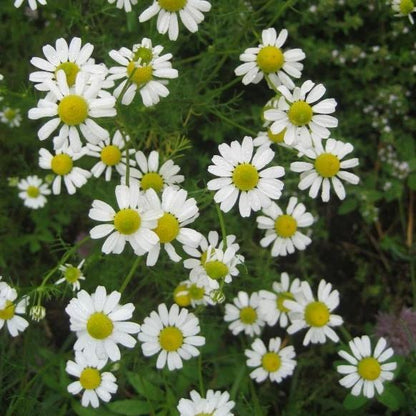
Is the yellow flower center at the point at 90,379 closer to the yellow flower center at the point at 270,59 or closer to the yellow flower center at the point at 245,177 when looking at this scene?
the yellow flower center at the point at 245,177

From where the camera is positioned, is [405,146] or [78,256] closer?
[78,256]

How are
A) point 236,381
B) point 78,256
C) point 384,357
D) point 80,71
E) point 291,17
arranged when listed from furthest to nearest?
1. point 291,17
2. point 78,256
3. point 236,381
4. point 384,357
5. point 80,71

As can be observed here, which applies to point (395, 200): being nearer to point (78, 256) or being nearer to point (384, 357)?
point (384, 357)

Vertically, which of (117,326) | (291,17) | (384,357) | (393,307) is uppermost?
(291,17)

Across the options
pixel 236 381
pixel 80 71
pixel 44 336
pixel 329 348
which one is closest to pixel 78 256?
pixel 44 336

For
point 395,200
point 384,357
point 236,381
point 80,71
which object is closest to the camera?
point 80,71

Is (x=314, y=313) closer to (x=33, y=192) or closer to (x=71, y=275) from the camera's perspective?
(x=71, y=275)

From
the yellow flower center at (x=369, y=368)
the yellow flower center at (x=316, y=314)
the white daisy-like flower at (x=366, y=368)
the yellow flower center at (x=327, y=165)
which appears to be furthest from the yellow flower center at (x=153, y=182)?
the yellow flower center at (x=369, y=368)
